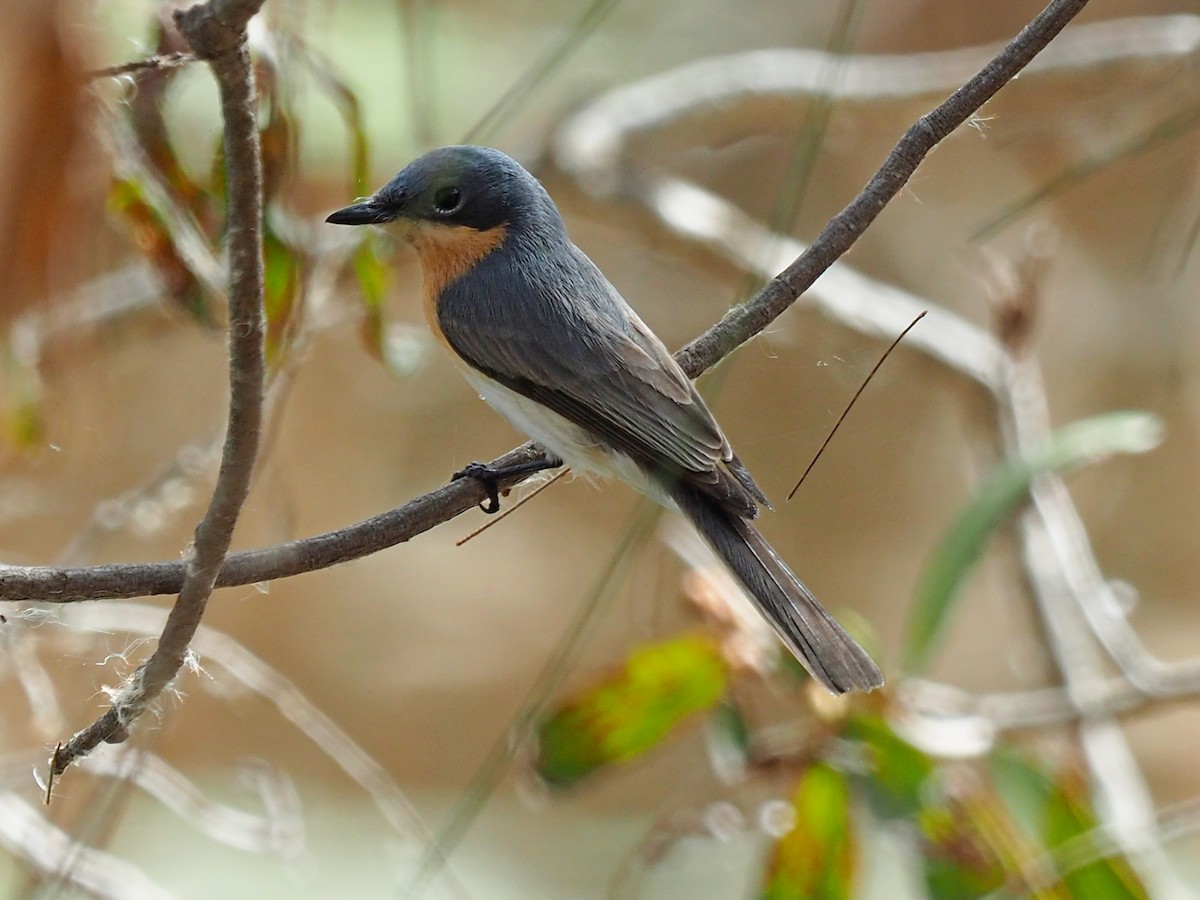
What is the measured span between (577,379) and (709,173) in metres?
3.09

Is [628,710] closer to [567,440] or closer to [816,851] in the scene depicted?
[816,851]

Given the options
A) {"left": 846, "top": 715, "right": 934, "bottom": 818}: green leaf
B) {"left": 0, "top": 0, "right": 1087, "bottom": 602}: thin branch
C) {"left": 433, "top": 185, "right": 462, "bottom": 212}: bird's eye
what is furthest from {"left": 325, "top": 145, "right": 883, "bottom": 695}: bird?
{"left": 846, "top": 715, "right": 934, "bottom": 818}: green leaf

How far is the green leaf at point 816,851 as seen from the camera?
1.96 metres

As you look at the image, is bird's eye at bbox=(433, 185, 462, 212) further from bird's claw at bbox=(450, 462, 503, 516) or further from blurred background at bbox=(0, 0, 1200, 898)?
bird's claw at bbox=(450, 462, 503, 516)

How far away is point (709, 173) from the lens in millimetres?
4586

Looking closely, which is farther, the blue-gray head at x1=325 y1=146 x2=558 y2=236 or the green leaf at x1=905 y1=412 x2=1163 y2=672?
the green leaf at x1=905 y1=412 x2=1163 y2=672

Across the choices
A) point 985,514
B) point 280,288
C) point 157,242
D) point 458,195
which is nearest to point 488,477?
point 280,288

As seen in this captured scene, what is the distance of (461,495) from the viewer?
1.36 meters

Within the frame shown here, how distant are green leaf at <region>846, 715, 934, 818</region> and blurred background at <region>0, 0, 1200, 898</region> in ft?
0.66

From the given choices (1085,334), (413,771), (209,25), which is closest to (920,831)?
(209,25)

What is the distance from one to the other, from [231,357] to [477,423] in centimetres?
240

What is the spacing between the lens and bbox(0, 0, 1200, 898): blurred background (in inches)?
80.3

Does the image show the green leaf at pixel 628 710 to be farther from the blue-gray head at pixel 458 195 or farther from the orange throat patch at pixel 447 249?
the blue-gray head at pixel 458 195

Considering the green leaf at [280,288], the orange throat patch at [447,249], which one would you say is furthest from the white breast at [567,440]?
the green leaf at [280,288]
